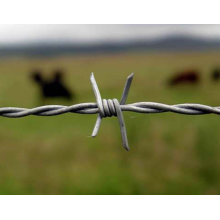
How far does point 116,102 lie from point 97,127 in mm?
68

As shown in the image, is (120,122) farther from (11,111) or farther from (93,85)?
(11,111)

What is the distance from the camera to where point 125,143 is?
23.2 inches

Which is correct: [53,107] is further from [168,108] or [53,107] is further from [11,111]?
[168,108]

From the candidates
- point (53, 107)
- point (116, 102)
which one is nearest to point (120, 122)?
point (116, 102)

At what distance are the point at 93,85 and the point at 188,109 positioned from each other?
21 cm

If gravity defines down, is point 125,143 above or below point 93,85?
below

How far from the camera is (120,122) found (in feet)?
1.92

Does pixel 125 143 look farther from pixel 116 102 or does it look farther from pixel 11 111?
pixel 11 111

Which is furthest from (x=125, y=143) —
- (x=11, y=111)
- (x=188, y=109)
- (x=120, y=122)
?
(x=11, y=111)

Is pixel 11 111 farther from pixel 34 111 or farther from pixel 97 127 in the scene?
pixel 97 127

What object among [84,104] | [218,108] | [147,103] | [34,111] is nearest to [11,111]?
[34,111]

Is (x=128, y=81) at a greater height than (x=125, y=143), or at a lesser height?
greater

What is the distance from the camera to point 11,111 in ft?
2.02

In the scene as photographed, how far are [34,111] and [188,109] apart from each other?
1.09 feet
